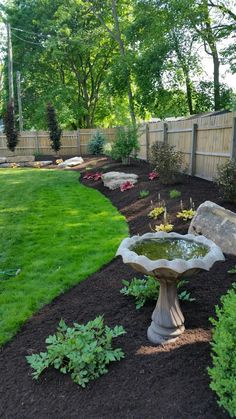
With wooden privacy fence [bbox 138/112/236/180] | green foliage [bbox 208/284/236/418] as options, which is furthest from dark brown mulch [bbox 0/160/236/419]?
wooden privacy fence [bbox 138/112/236/180]

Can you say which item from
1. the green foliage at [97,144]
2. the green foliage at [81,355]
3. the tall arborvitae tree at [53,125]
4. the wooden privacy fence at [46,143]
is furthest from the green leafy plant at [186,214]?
the wooden privacy fence at [46,143]

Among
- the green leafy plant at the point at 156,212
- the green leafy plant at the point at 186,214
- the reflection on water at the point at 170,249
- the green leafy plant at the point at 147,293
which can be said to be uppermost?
the reflection on water at the point at 170,249

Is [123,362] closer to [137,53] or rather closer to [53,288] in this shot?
[53,288]

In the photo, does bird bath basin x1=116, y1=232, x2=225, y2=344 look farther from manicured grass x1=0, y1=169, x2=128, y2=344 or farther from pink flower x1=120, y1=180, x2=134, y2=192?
pink flower x1=120, y1=180, x2=134, y2=192

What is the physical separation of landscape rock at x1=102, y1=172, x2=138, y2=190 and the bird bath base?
20.7 feet

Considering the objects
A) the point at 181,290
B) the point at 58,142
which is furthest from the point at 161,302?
the point at 58,142

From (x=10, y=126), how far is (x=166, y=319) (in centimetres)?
1703

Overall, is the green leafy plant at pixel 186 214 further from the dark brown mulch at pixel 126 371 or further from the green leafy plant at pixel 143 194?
the green leafy plant at pixel 143 194

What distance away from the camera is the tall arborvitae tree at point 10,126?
17484 millimetres

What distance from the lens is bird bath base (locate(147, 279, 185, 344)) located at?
9.06 ft

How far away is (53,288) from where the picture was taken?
405 centimetres

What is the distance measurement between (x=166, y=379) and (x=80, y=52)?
26715 mm

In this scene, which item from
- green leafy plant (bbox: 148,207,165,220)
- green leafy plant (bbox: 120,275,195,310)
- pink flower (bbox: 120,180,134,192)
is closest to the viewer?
green leafy plant (bbox: 120,275,195,310)

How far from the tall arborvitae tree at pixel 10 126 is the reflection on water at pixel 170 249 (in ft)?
52.7
